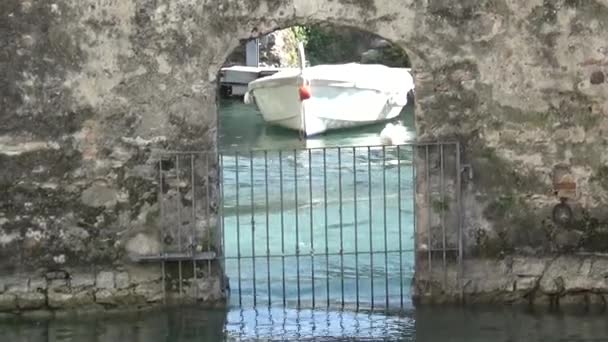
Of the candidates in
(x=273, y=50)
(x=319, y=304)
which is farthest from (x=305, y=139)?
(x=319, y=304)

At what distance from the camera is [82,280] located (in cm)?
735

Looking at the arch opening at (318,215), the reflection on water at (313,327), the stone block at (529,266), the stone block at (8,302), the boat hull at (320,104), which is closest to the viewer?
the reflection on water at (313,327)

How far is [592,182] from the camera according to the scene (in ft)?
24.3

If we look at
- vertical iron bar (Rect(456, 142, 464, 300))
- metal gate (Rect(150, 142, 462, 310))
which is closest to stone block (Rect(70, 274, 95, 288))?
metal gate (Rect(150, 142, 462, 310))

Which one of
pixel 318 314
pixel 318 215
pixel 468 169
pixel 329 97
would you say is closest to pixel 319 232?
pixel 318 215

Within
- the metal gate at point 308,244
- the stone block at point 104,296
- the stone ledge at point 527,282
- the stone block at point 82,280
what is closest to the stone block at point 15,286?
the stone block at point 82,280

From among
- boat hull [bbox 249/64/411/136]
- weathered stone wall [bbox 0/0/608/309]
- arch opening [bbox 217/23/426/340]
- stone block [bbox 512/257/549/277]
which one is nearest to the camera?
weathered stone wall [bbox 0/0/608/309]

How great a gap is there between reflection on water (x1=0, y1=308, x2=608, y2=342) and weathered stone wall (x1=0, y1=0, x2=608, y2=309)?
398mm

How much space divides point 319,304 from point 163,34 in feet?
6.95

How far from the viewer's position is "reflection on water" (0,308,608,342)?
22.4 ft

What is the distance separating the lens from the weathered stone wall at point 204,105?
7164 millimetres

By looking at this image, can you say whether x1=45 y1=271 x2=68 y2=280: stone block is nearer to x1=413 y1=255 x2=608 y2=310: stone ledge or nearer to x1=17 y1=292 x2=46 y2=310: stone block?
x1=17 y1=292 x2=46 y2=310: stone block

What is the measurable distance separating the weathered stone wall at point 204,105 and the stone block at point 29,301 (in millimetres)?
131

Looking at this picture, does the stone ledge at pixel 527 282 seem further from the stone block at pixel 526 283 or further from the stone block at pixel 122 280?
the stone block at pixel 122 280
